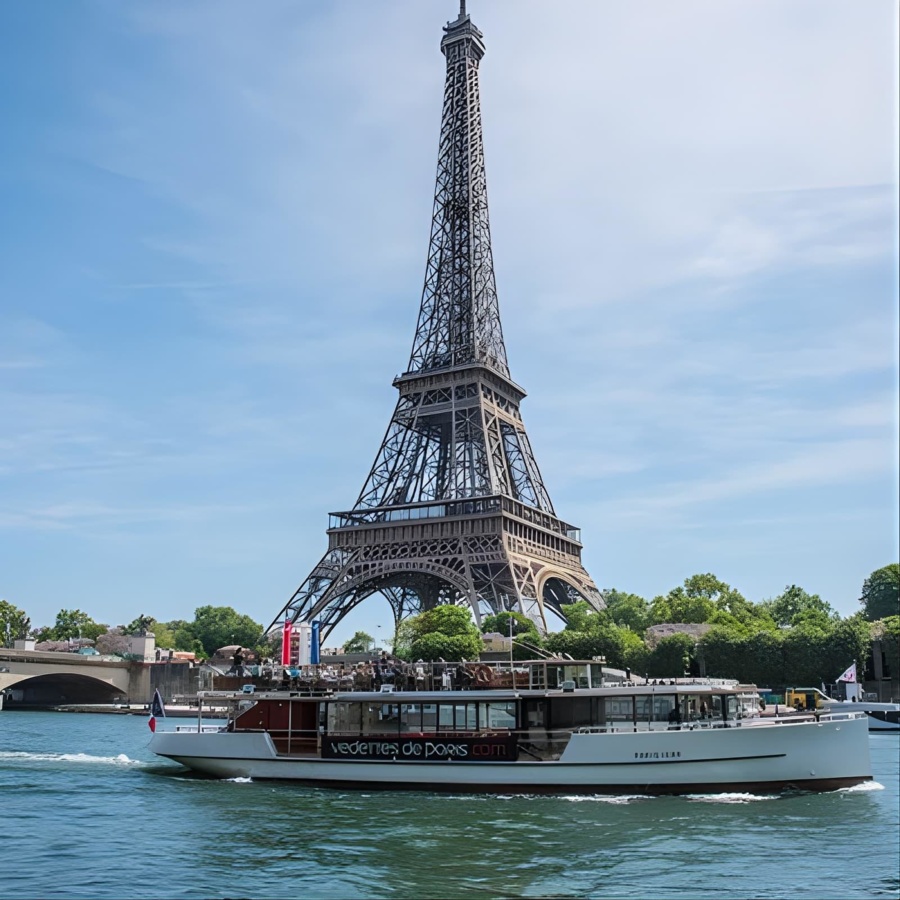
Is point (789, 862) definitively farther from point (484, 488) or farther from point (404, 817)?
point (484, 488)

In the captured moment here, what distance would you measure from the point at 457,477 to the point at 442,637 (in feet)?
55.5

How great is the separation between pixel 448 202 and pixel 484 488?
104ft

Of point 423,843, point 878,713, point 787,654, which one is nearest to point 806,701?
point 423,843

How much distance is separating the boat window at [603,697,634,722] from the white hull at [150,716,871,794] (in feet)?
5.11

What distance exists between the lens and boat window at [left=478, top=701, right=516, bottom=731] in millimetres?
31203

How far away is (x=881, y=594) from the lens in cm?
10112

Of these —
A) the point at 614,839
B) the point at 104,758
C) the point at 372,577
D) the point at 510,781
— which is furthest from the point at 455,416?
the point at 614,839

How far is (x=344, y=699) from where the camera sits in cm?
3216

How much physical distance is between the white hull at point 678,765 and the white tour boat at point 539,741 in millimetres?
29

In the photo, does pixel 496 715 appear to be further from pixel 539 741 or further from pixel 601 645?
pixel 601 645

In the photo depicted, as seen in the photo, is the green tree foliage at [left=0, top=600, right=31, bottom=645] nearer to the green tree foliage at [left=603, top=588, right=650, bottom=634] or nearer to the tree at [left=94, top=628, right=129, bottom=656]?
the tree at [left=94, top=628, right=129, bottom=656]

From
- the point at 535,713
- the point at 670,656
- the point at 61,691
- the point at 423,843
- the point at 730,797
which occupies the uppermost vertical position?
the point at 535,713

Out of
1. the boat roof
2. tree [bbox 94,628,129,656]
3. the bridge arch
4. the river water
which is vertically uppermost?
the boat roof

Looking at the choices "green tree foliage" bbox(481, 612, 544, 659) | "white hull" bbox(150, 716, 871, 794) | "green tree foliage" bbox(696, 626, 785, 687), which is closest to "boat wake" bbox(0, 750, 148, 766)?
"white hull" bbox(150, 716, 871, 794)
